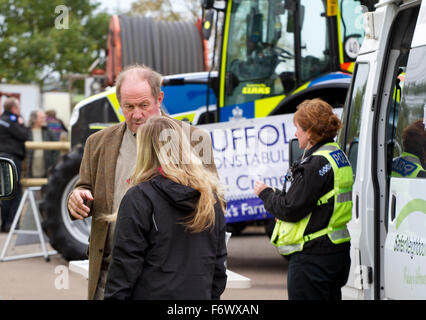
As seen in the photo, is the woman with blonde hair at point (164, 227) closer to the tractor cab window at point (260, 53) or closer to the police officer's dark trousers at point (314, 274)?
the police officer's dark trousers at point (314, 274)

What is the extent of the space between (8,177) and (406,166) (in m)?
2.20

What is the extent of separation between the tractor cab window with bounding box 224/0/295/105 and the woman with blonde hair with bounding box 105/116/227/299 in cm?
642

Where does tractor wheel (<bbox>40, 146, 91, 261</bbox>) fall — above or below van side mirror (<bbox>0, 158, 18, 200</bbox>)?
below

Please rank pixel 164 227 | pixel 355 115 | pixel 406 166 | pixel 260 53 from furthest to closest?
pixel 260 53 → pixel 355 115 → pixel 406 166 → pixel 164 227

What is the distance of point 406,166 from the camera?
193 inches

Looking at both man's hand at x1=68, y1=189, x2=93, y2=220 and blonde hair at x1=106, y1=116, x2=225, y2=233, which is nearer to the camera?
blonde hair at x1=106, y1=116, x2=225, y2=233

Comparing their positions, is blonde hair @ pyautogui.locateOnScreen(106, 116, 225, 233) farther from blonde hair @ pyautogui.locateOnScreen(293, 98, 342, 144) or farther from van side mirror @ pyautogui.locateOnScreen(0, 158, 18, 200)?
blonde hair @ pyautogui.locateOnScreen(293, 98, 342, 144)

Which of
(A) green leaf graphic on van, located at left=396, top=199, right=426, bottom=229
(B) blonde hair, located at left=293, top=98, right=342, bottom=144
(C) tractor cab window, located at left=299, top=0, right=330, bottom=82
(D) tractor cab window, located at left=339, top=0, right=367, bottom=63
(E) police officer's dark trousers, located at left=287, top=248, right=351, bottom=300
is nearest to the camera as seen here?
(A) green leaf graphic on van, located at left=396, top=199, right=426, bottom=229

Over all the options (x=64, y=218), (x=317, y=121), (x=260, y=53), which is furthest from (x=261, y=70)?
(x=317, y=121)

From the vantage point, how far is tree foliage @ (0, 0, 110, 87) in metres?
26.1

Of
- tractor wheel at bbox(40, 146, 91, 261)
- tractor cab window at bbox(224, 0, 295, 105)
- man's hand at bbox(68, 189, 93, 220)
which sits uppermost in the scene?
tractor cab window at bbox(224, 0, 295, 105)

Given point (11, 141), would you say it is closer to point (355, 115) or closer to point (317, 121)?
point (355, 115)

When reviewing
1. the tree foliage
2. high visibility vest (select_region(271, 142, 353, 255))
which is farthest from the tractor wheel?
the tree foliage

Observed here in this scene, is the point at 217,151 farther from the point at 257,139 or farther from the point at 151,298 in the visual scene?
the point at 151,298
